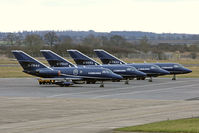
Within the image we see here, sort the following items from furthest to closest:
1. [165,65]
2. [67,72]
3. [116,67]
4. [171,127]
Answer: [165,65] < [116,67] < [67,72] < [171,127]

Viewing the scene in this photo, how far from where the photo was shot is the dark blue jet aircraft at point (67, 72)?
7188 centimetres

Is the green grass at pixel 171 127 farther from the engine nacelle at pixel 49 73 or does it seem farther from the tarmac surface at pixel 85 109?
the engine nacelle at pixel 49 73

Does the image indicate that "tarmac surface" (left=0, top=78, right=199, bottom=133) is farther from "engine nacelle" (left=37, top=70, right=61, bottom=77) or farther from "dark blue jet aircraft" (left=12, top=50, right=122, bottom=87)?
"dark blue jet aircraft" (left=12, top=50, right=122, bottom=87)

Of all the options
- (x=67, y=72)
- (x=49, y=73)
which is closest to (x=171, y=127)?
(x=67, y=72)

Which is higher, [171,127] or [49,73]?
[49,73]

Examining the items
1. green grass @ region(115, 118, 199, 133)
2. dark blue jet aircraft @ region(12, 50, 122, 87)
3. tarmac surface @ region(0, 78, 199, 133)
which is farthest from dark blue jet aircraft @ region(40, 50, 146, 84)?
green grass @ region(115, 118, 199, 133)

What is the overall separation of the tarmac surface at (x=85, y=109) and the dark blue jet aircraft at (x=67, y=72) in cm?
897

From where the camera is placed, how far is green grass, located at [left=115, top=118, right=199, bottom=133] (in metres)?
29.3

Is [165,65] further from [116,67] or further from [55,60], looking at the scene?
[55,60]

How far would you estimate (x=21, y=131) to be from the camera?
30.7 metres

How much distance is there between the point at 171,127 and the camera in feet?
101

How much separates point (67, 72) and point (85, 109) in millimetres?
29321

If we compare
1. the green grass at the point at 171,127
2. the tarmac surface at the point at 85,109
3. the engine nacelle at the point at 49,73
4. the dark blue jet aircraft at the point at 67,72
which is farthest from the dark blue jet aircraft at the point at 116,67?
the green grass at the point at 171,127

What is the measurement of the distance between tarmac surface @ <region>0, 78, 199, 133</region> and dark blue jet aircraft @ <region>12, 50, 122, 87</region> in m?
8.97
